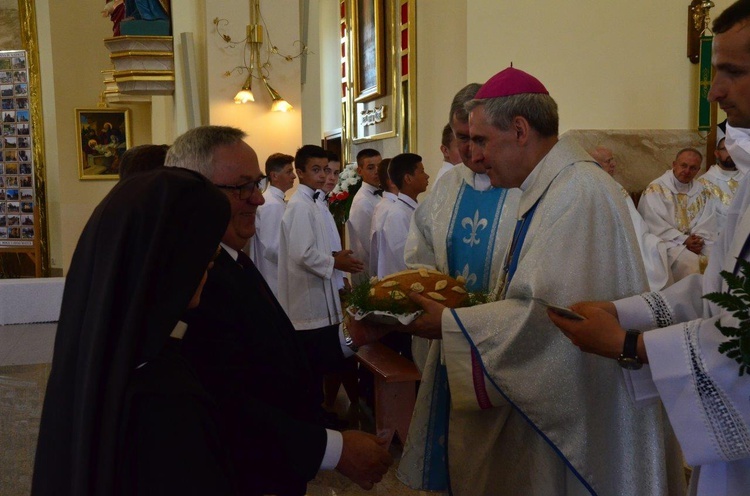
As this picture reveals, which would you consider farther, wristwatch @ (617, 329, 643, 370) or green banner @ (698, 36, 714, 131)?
green banner @ (698, 36, 714, 131)

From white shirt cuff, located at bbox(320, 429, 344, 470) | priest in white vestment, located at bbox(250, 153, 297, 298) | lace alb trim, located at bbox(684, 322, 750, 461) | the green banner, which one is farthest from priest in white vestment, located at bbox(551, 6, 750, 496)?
the green banner

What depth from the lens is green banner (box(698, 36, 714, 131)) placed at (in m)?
8.09

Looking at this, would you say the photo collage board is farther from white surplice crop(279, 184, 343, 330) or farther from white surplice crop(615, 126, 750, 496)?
white surplice crop(615, 126, 750, 496)

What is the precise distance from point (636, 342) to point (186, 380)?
106cm

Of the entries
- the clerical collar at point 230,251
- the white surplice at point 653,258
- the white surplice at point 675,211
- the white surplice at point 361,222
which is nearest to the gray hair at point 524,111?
the clerical collar at point 230,251

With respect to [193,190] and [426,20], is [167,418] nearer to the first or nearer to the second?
[193,190]

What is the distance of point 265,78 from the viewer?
8758mm

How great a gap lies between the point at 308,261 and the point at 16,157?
10996 mm

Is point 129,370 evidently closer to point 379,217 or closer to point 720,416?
point 720,416

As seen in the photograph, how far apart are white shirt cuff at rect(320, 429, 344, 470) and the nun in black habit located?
48 centimetres

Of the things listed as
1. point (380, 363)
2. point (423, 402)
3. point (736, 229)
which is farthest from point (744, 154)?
point (736, 229)

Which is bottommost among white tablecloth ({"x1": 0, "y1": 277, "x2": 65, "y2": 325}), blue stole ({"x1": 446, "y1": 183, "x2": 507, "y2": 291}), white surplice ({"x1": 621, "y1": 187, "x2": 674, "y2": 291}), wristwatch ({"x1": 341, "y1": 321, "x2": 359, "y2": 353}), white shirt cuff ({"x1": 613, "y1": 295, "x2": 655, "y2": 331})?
white tablecloth ({"x1": 0, "y1": 277, "x2": 65, "y2": 325})

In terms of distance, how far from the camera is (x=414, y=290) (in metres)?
2.60

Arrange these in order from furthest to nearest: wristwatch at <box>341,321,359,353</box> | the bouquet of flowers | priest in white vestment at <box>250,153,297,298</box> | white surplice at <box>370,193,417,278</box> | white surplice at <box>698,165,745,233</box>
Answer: the bouquet of flowers
white surplice at <box>698,165,745,233</box>
priest in white vestment at <box>250,153,297,298</box>
white surplice at <box>370,193,417,278</box>
wristwatch at <box>341,321,359,353</box>
